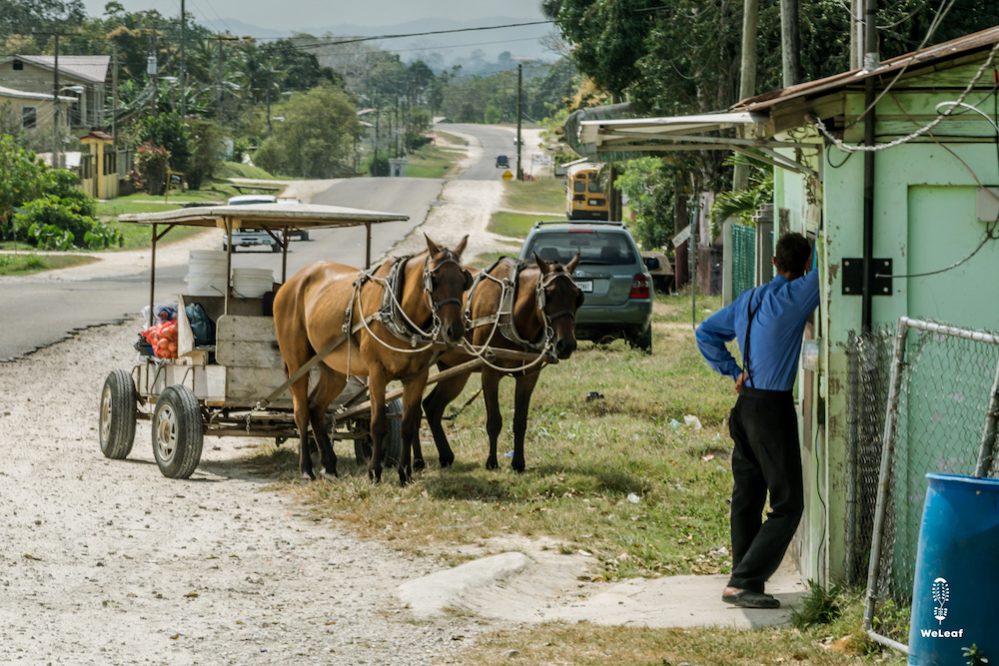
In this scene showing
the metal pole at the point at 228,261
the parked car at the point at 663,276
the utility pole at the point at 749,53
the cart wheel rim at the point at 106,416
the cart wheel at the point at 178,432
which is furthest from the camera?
the parked car at the point at 663,276

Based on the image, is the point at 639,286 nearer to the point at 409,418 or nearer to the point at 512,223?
the point at 409,418

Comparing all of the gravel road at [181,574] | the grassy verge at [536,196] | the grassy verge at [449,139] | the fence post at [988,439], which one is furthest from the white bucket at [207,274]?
the grassy verge at [449,139]

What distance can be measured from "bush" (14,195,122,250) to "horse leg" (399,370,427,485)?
38.2 metres

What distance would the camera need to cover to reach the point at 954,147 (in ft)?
26.5

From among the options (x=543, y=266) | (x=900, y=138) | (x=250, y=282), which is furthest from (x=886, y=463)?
(x=250, y=282)

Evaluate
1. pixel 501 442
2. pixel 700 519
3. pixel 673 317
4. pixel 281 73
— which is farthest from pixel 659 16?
pixel 281 73

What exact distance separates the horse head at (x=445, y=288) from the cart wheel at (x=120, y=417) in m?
3.64

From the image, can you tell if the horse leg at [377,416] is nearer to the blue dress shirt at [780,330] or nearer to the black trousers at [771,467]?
the black trousers at [771,467]


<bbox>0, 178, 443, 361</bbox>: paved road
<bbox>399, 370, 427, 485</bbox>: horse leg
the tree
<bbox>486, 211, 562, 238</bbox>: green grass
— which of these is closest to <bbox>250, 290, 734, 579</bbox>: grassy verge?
<bbox>399, 370, 427, 485</bbox>: horse leg

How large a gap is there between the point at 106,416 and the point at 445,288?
432 cm

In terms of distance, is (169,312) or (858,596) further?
(169,312)

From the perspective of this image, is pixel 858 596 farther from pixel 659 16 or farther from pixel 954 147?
pixel 659 16

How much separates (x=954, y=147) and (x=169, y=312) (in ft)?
29.4

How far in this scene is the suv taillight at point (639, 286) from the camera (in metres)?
21.4
